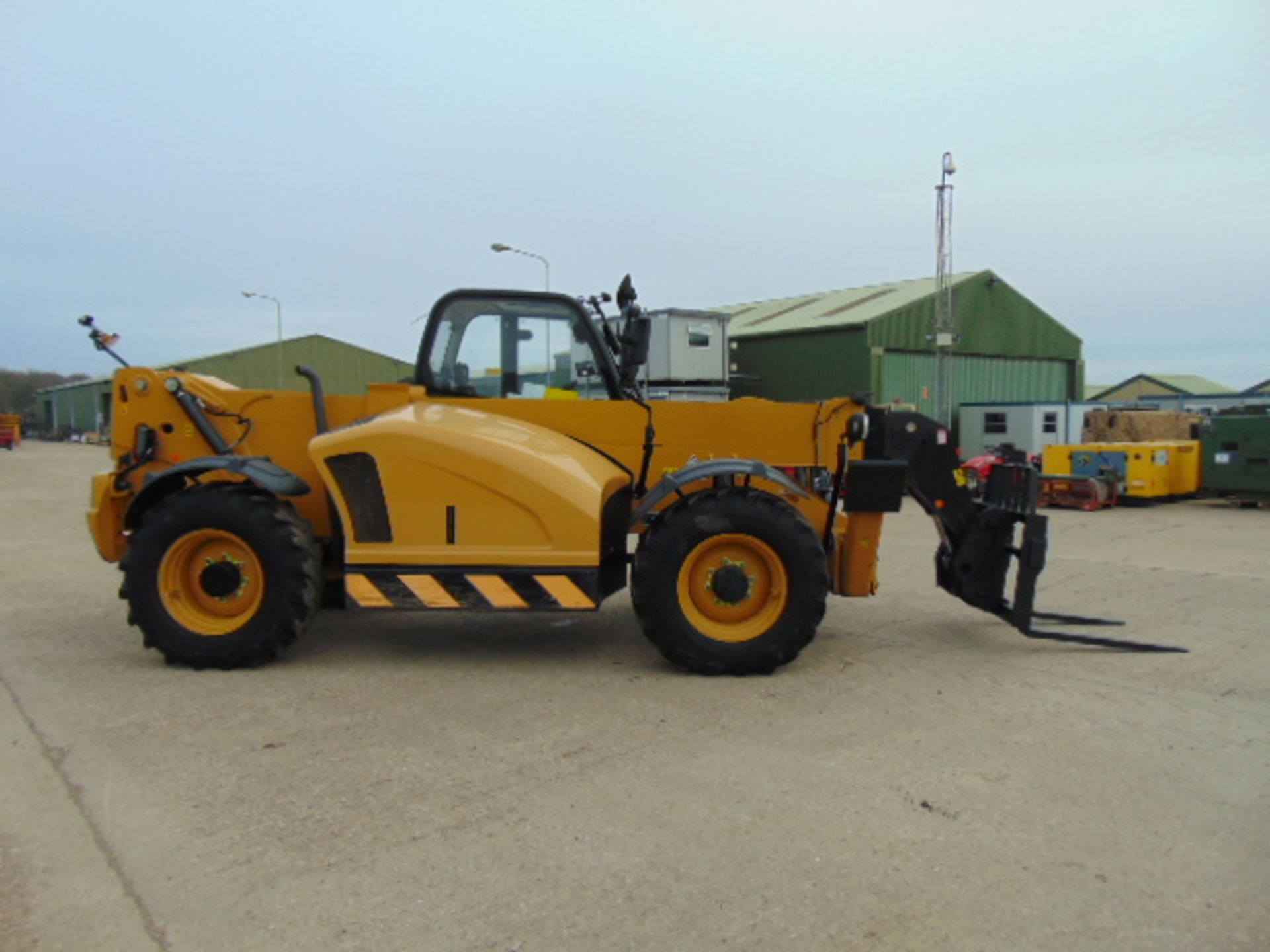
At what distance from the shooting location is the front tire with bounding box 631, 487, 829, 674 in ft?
18.3

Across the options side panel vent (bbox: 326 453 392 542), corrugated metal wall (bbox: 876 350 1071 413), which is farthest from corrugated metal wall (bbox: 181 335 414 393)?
side panel vent (bbox: 326 453 392 542)

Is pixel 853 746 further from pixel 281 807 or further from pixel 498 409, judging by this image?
pixel 498 409

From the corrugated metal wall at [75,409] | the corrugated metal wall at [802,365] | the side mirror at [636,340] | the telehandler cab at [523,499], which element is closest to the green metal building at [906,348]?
the corrugated metal wall at [802,365]

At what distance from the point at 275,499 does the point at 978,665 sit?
447 cm

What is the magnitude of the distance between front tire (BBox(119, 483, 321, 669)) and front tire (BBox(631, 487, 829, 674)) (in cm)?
205

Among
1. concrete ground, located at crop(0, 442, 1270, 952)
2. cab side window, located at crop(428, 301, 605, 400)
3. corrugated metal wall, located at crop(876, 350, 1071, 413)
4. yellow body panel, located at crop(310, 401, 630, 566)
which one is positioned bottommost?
concrete ground, located at crop(0, 442, 1270, 952)

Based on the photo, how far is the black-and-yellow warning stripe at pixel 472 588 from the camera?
18.3 ft

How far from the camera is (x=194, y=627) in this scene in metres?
5.71

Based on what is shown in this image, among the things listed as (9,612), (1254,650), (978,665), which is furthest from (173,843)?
(1254,650)

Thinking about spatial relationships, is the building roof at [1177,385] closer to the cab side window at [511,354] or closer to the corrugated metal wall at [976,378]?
the corrugated metal wall at [976,378]

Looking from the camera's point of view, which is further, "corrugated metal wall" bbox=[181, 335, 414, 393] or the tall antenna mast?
"corrugated metal wall" bbox=[181, 335, 414, 393]

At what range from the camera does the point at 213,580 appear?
18.8 feet

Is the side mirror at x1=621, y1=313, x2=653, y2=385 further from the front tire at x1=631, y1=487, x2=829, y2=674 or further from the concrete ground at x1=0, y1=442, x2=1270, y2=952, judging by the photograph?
the concrete ground at x1=0, y1=442, x2=1270, y2=952

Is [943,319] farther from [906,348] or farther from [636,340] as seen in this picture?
[636,340]
